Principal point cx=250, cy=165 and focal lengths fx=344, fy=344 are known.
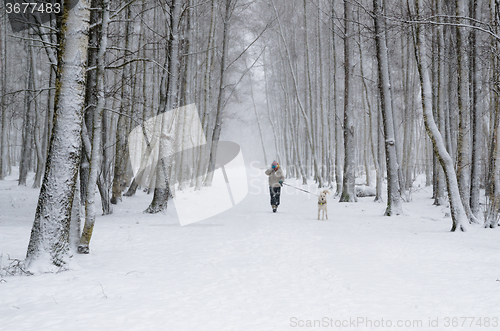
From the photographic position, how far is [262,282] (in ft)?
14.2

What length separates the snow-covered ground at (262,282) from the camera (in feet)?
10.4

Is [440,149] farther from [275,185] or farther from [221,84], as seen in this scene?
[221,84]

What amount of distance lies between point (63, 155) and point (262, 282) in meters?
3.06

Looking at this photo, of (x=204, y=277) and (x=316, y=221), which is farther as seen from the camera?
(x=316, y=221)

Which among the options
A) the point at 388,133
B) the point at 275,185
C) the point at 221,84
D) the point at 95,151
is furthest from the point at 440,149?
the point at 221,84

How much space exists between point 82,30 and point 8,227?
5448 millimetres

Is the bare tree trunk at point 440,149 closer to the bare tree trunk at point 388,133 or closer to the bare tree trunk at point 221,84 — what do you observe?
the bare tree trunk at point 388,133

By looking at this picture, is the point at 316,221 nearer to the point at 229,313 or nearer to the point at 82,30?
the point at 229,313

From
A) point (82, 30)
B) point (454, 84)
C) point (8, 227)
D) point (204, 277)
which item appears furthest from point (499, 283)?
point (454, 84)

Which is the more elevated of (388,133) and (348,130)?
(348,130)

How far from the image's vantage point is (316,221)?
976 cm

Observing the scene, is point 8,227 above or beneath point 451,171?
beneath

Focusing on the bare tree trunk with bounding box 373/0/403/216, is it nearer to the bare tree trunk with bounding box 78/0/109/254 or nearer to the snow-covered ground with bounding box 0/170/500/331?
the snow-covered ground with bounding box 0/170/500/331

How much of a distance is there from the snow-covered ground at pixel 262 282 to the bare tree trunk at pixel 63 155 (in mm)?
398
